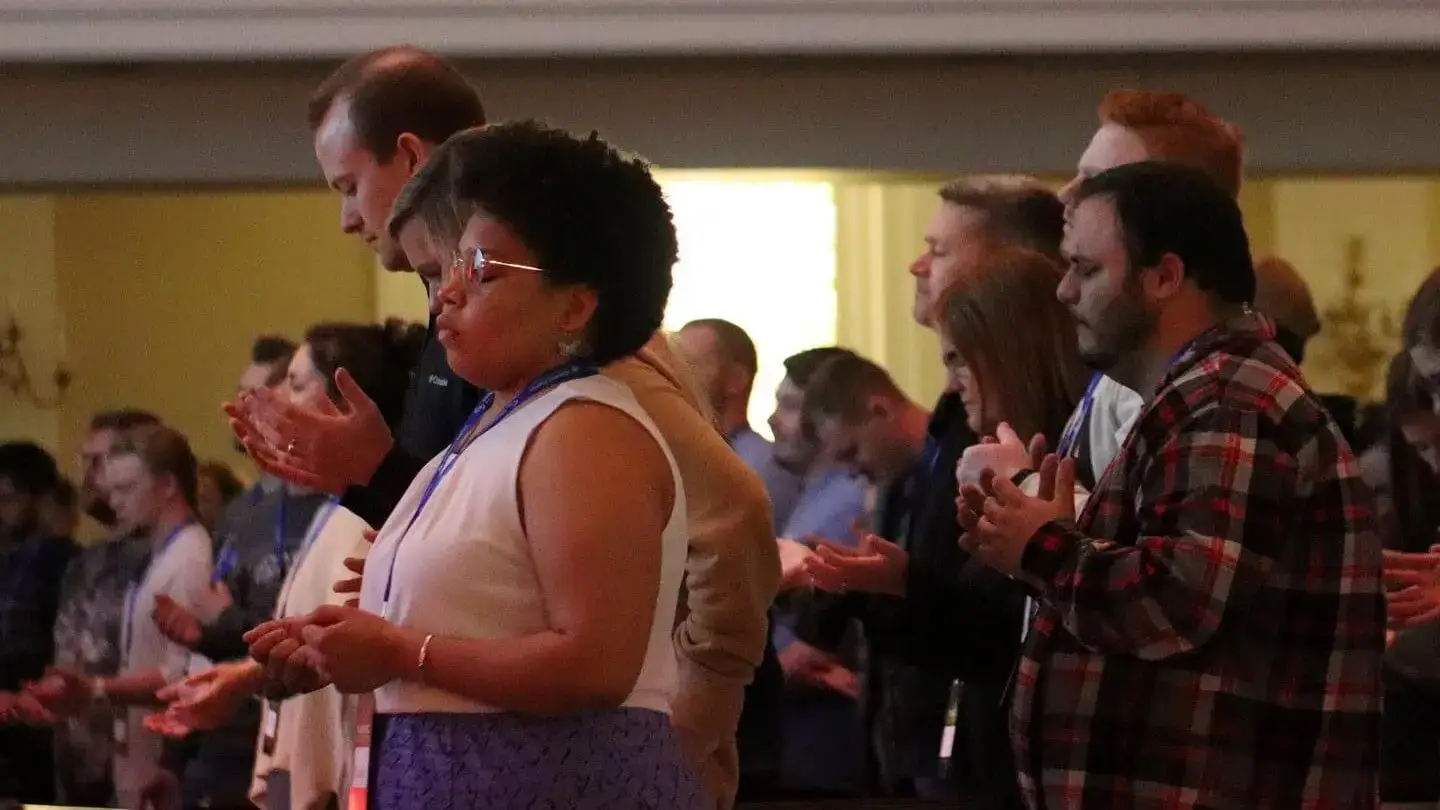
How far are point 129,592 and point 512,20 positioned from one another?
1414mm

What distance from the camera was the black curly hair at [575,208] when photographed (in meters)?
1.46

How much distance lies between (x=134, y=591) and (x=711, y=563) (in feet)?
7.22

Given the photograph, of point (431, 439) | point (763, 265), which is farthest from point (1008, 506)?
point (763, 265)

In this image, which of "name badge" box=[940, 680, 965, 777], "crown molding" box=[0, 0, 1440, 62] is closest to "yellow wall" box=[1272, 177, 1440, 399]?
"crown molding" box=[0, 0, 1440, 62]

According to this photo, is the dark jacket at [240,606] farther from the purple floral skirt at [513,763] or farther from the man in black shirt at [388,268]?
the purple floral skirt at [513,763]

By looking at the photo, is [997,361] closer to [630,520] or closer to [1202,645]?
[1202,645]

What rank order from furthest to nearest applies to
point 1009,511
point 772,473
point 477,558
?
point 772,473 → point 1009,511 → point 477,558

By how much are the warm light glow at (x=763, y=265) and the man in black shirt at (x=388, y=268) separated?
173 centimetres

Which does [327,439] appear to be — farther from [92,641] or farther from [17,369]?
[17,369]

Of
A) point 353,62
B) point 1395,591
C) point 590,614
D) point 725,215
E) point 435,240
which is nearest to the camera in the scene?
point 590,614

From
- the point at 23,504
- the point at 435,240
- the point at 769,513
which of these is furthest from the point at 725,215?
the point at 435,240

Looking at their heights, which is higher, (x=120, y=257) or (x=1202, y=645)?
(x=120, y=257)

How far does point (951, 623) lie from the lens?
2.48 m

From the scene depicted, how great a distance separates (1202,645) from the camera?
1.84 metres
